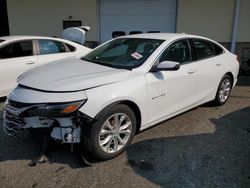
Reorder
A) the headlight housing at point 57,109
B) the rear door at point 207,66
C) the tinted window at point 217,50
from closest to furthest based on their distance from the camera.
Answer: the headlight housing at point 57,109, the rear door at point 207,66, the tinted window at point 217,50

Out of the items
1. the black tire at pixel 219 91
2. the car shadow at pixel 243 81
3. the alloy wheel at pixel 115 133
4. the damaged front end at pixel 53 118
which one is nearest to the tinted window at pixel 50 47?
the damaged front end at pixel 53 118

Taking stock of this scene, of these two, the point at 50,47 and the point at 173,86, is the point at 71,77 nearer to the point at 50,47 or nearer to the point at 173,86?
the point at 173,86

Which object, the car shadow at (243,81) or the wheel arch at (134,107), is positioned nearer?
the wheel arch at (134,107)

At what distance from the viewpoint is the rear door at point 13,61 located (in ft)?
18.2

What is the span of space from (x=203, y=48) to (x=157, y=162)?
2408mm

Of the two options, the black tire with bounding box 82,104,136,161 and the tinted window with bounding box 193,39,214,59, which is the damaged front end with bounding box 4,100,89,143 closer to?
the black tire with bounding box 82,104,136,161

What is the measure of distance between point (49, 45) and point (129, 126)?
354 centimetres

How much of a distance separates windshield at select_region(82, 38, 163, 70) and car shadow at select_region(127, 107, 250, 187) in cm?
114

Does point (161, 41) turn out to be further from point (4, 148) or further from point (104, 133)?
point (4, 148)

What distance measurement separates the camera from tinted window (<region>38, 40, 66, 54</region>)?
6.15 metres

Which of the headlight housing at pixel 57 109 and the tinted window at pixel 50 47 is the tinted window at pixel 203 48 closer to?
the headlight housing at pixel 57 109

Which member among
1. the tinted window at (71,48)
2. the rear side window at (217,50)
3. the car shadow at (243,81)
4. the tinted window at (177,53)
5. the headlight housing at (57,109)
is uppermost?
the tinted window at (177,53)

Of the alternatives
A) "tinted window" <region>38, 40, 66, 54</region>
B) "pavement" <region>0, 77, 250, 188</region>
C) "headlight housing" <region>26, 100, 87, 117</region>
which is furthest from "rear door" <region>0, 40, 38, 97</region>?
"headlight housing" <region>26, 100, 87, 117</region>

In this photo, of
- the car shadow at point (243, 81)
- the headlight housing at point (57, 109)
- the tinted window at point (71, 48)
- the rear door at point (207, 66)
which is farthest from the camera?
the car shadow at point (243, 81)
